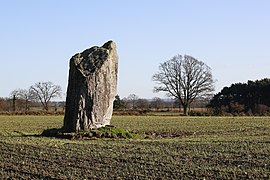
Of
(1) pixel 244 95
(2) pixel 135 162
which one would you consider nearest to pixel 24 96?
(1) pixel 244 95

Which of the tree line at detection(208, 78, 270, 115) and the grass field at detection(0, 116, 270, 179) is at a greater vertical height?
the tree line at detection(208, 78, 270, 115)

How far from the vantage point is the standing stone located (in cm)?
Answer: 2366

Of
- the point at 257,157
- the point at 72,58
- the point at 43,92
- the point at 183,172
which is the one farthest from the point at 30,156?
A: the point at 43,92

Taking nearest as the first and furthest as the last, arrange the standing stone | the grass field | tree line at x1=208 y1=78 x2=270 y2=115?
the grass field
the standing stone
tree line at x1=208 y1=78 x2=270 y2=115

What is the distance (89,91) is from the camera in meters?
23.8

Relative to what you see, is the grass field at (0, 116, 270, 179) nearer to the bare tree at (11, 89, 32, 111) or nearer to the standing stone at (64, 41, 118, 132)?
the standing stone at (64, 41, 118, 132)

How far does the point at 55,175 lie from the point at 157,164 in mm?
2993

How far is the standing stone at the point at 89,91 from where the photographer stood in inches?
931

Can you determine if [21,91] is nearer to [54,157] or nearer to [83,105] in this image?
[83,105]

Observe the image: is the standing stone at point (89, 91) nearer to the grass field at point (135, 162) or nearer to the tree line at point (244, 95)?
the grass field at point (135, 162)

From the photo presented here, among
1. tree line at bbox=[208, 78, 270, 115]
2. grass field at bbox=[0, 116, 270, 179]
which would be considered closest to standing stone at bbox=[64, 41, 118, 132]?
grass field at bbox=[0, 116, 270, 179]

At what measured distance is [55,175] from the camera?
1146cm

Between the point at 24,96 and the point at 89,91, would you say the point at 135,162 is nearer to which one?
the point at 89,91

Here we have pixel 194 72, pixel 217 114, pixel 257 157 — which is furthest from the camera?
pixel 194 72
